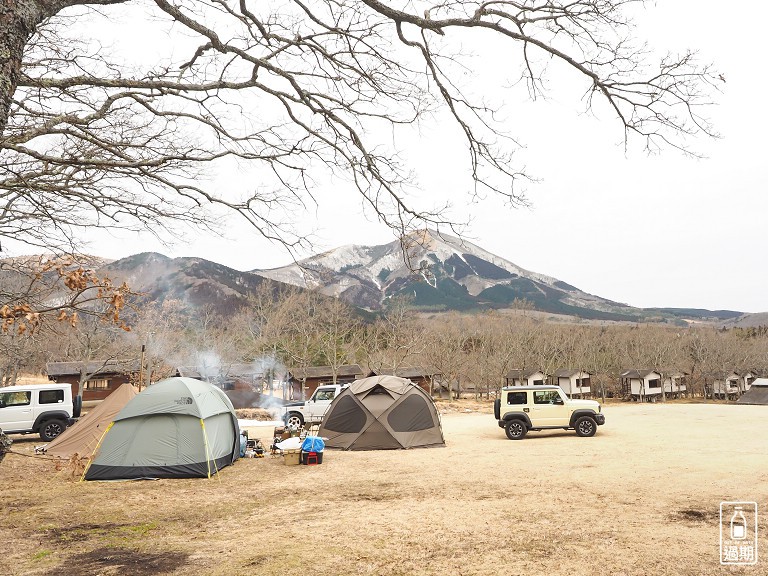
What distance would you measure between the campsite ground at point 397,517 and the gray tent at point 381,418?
2.22 m

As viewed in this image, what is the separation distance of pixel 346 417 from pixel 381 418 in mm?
1167

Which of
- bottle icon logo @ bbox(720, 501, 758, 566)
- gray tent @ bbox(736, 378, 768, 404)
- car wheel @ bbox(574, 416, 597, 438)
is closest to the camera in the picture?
bottle icon logo @ bbox(720, 501, 758, 566)

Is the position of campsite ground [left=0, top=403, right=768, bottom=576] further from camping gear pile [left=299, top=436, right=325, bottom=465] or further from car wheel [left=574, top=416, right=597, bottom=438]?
car wheel [left=574, top=416, right=597, bottom=438]

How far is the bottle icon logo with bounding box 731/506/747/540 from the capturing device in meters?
5.83

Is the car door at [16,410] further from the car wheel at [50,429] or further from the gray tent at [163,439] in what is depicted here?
the gray tent at [163,439]

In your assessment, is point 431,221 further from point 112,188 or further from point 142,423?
point 142,423

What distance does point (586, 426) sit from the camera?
669 inches

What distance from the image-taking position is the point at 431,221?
17.4 ft

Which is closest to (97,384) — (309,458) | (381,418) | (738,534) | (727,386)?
(381,418)

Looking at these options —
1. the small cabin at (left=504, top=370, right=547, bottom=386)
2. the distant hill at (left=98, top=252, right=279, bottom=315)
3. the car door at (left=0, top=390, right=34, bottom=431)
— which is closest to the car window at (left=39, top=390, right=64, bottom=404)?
the car door at (left=0, top=390, right=34, bottom=431)

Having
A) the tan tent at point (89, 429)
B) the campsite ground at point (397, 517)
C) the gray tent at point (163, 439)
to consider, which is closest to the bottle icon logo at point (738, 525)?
the campsite ground at point (397, 517)

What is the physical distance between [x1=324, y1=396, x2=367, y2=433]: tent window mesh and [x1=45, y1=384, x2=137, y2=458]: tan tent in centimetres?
591

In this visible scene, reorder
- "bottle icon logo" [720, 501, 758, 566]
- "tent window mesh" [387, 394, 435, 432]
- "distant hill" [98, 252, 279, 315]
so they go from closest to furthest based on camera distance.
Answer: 1. "bottle icon logo" [720, 501, 758, 566]
2. "tent window mesh" [387, 394, 435, 432]
3. "distant hill" [98, 252, 279, 315]

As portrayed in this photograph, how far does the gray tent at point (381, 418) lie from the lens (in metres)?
15.3
